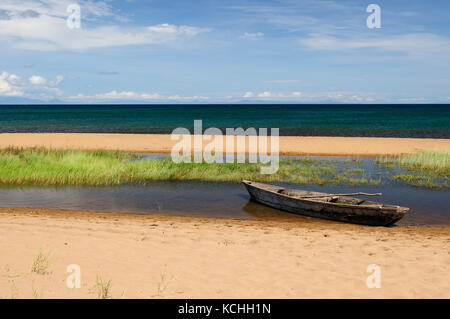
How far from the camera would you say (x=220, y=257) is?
9141mm

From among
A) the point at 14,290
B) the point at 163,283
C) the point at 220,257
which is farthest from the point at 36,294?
the point at 220,257

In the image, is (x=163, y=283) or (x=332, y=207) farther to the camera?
(x=332, y=207)

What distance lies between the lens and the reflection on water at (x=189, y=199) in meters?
14.9

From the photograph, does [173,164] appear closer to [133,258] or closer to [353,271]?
[133,258]

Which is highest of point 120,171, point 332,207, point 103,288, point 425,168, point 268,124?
point 268,124

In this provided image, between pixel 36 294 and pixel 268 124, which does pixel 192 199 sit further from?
pixel 268 124

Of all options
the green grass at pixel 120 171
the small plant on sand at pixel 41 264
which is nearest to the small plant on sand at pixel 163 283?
the small plant on sand at pixel 41 264

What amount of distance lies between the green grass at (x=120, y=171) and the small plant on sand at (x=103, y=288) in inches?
517

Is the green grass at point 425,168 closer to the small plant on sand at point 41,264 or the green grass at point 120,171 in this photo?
the green grass at point 120,171

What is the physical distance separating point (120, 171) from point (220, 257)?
13.6 metres

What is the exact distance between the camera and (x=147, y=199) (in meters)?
16.9

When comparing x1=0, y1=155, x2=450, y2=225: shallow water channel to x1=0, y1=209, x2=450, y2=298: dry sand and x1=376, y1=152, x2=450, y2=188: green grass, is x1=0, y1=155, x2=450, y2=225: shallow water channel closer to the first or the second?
x1=376, y1=152, x2=450, y2=188: green grass

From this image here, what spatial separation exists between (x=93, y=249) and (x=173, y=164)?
1393 centimetres
